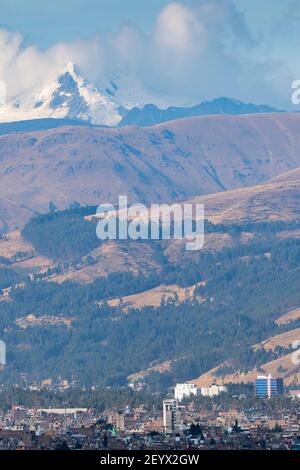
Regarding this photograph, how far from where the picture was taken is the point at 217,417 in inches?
7544

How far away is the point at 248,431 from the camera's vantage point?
158750 mm

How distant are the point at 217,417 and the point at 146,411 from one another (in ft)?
31.1
